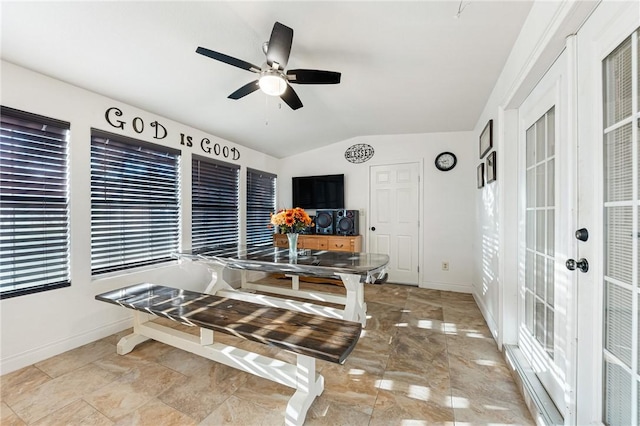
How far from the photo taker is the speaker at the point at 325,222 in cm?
444

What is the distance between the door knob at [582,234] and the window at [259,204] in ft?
12.2

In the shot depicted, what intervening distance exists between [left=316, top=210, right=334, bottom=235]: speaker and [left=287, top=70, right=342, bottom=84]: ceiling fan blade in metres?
2.65

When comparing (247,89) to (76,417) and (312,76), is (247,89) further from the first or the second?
(76,417)

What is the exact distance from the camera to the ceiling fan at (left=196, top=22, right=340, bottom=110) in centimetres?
168

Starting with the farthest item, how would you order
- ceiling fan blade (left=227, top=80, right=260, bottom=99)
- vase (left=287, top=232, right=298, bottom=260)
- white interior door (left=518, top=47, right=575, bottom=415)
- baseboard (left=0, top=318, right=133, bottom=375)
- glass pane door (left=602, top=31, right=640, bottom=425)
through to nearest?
vase (left=287, top=232, right=298, bottom=260), ceiling fan blade (left=227, top=80, right=260, bottom=99), baseboard (left=0, top=318, right=133, bottom=375), white interior door (left=518, top=47, right=575, bottom=415), glass pane door (left=602, top=31, right=640, bottom=425)

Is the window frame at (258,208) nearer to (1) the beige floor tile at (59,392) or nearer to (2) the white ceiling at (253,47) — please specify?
(2) the white ceiling at (253,47)

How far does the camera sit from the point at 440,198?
4.04m

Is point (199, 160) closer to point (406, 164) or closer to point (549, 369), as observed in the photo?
point (406, 164)

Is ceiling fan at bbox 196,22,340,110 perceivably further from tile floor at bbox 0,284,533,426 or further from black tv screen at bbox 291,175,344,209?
black tv screen at bbox 291,175,344,209

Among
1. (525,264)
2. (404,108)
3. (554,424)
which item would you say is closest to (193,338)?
(554,424)

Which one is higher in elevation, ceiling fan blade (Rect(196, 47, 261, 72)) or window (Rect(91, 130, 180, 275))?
ceiling fan blade (Rect(196, 47, 261, 72))

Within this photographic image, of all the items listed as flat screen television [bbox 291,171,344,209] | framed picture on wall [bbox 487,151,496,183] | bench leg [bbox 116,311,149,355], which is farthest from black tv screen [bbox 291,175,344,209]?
bench leg [bbox 116,311,149,355]

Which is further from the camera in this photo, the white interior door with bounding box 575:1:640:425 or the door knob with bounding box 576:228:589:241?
the door knob with bounding box 576:228:589:241

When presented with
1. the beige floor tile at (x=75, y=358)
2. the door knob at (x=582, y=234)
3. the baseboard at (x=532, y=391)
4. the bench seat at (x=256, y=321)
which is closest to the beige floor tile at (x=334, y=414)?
the bench seat at (x=256, y=321)
